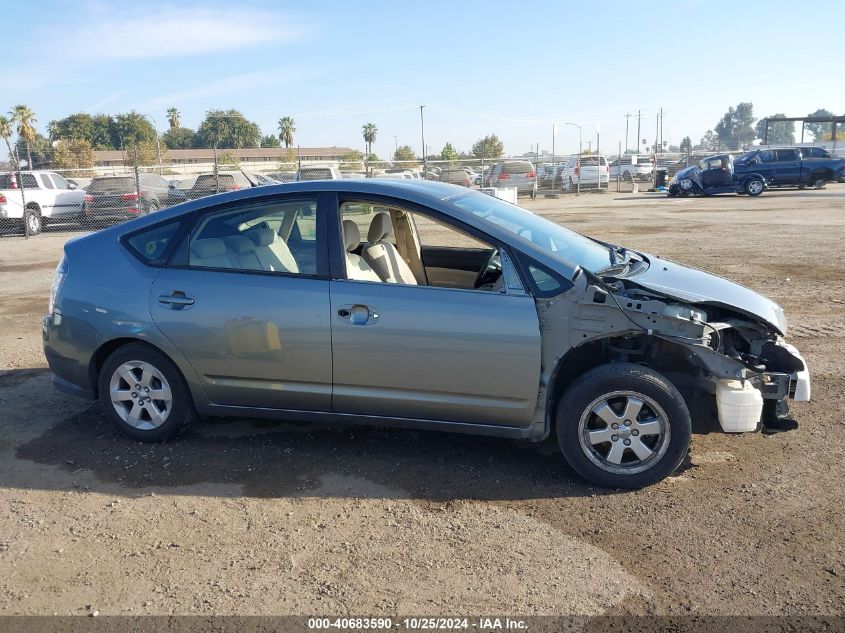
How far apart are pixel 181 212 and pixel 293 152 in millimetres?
76324

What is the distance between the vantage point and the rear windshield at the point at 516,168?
34.2 meters

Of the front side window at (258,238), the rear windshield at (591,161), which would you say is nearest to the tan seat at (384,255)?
the front side window at (258,238)

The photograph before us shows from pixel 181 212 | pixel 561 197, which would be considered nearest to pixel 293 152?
pixel 561 197

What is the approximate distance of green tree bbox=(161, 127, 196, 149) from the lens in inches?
4592

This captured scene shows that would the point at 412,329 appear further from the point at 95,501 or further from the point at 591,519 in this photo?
the point at 95,501

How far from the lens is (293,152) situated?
3073 inches

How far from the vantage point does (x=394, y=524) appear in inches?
145

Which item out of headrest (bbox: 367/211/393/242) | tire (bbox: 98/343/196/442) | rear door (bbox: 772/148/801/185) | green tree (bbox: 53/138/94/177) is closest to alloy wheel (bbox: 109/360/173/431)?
tire (bbox: 98/343/196/442)

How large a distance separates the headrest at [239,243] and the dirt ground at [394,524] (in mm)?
1257

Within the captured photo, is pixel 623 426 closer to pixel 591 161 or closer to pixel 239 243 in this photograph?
pixel 239 243

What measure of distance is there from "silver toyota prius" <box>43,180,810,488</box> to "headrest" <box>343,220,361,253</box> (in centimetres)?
2

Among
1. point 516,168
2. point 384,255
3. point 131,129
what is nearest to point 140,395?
point 384,255

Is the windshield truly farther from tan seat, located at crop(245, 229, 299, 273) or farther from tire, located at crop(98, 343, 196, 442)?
tire, located at crop(98, 343, 196, 442)

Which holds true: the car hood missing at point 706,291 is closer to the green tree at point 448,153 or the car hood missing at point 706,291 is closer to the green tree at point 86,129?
the green tree at point 448,153
